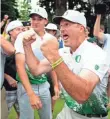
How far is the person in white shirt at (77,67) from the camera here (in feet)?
9.61

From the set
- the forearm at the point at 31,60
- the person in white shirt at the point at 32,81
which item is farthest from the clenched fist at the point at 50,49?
the person in white shirt at the point at 32,81

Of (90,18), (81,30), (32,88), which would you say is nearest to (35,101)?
(32,88)

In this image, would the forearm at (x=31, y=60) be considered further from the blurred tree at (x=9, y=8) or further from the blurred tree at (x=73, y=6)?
the blurred tree at (x=9, y=8)

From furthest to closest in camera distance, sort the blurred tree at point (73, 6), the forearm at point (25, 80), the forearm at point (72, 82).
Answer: the blurred tree at point (73, 6) < the forearm at point (25, 80) < the forearm at point (72, 82)

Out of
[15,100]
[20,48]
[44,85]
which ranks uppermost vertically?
[20,48]

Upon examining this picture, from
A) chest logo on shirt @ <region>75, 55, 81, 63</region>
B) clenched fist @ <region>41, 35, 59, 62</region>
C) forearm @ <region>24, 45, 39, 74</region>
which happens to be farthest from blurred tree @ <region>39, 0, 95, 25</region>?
clenched fist @ <region>41, 35, 59, 62</region>

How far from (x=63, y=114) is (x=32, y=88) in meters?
1.12

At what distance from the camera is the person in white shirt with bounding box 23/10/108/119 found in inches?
115

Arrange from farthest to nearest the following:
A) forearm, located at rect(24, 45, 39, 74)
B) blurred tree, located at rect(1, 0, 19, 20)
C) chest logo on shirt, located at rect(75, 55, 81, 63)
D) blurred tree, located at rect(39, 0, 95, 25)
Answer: blurred tree, located at rect(39, 0, 95, 25) → blurred tree, located at rect(1, 0, 19, 20) → forearm, located at rect(24, 45, 39, 74) → chest logo on shirt, located at rect(75, 55, 81, 63)

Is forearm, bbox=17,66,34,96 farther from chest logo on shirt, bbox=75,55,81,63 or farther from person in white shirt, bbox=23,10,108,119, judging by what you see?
chest logo on shirt, bbox=75,55,81,63

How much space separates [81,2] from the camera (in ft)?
152

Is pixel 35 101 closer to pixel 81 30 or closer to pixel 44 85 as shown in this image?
pixel 44 85

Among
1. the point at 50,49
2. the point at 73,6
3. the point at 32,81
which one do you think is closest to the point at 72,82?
the point at 50,49

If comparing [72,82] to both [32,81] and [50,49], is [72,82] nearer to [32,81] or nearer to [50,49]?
[50,49]
